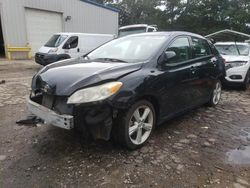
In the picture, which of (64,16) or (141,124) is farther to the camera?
(64,16)

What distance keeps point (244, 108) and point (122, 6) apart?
121 feet

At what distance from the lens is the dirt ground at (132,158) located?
2.65 meters

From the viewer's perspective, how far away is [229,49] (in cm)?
830

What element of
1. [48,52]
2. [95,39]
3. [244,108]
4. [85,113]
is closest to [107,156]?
[85,113]

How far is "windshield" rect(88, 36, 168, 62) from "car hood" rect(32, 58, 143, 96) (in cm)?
36

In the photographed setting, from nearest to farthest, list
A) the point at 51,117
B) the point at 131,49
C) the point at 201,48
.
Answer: the point at 51,117 < the point at 131,49 < the point at 201,48

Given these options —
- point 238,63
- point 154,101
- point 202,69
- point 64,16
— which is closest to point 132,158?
point 154,101

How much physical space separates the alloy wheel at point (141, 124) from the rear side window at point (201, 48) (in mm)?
1753

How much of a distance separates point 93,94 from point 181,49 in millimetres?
2031

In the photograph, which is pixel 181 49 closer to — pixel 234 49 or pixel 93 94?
pixel 93 94

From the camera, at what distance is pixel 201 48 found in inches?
189

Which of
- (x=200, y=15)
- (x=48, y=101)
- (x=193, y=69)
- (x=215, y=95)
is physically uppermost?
(x=200, y=15)

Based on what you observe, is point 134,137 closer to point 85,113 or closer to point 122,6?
point 85,113


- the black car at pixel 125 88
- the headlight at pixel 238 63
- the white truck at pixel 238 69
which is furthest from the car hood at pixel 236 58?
the black car at pixel 125 88
